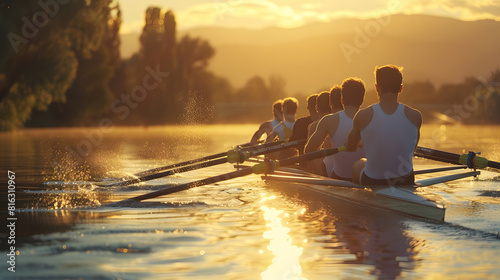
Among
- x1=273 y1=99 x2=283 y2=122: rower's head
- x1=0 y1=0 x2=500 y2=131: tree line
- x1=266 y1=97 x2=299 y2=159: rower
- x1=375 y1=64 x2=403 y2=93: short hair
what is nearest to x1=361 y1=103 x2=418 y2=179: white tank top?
x1=375 y1=64 x2=403 y2=93: short hair

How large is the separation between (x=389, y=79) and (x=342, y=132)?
6.14 ft

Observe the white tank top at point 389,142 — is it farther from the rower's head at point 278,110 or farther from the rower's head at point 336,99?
the rower's head at point 278,110

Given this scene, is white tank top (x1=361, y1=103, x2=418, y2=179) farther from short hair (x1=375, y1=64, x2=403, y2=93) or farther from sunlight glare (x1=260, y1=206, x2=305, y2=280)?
sunlight glare (x1=260, y1=206, x2=305, y2=280)

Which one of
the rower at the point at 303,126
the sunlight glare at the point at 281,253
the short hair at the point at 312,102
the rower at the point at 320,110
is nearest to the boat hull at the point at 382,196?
the sunlight glare at the point at 281,253

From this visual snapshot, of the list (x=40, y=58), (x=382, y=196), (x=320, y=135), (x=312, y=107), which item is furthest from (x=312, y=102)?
(x=40, y=58)

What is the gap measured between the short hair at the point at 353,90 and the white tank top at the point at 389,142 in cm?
130

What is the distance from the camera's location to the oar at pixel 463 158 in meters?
10.1

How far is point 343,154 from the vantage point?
386 inches

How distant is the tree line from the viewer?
1228 inches

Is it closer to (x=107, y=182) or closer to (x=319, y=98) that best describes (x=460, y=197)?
(x=319, y=98)

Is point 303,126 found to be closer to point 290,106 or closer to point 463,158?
point 290,106

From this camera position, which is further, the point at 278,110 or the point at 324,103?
the point at 278,110

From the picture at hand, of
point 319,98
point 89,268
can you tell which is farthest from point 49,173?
point 89,268

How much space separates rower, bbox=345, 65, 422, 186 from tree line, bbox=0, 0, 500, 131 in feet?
72.4
